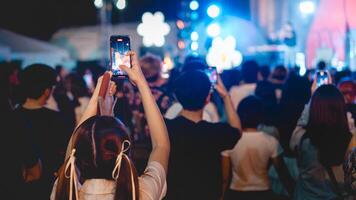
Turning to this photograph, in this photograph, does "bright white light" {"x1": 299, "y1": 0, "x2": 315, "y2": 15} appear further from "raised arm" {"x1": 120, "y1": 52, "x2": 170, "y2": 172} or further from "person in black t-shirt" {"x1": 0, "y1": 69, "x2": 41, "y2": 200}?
"raised arm" {"x1": 120, "y1": 52, "x2": 170, "y2": 172}

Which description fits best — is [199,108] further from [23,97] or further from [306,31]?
[306,31]

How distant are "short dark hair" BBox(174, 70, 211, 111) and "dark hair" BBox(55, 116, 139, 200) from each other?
5.54 ft

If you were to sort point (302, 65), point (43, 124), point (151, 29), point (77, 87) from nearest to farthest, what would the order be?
point (43, 124) → point (77, 87) → point (302, 65) → point (151, 29)

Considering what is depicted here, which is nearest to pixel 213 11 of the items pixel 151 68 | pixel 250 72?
pixel 250 72

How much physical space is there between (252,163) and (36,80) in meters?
2.21

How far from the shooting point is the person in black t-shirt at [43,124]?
17.7 feet

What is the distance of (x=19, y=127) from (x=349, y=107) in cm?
365

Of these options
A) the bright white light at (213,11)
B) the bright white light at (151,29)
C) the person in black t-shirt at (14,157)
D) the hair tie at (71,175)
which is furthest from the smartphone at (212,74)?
the bright white light at (151,29)

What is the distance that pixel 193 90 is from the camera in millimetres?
4699

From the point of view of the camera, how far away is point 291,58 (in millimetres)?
29734

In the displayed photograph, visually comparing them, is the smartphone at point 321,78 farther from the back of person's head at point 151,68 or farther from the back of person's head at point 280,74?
the back of person's head at point 280,74

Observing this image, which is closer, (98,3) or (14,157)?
(14,157)

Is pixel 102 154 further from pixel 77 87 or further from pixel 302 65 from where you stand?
pixel 302 65

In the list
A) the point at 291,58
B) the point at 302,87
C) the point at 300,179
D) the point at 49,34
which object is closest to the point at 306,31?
the point at 291,58
